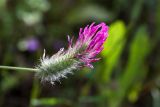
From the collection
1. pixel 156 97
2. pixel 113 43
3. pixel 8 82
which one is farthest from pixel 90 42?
pixel 8 82

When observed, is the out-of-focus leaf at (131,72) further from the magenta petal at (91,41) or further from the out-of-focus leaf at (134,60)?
the magenta petal at (91,41)

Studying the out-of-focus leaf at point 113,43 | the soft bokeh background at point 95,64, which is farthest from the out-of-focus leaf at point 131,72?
the out-of-focus leaf at point 113,43

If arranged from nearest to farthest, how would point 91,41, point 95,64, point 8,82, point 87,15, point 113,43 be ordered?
point 91,41
point 113,43
point 95,64
point 8,82
point 87,15

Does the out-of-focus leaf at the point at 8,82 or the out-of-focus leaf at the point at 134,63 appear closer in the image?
the out-of-focus leaf at the point at 134,63

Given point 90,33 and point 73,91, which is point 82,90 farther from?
point 90,33

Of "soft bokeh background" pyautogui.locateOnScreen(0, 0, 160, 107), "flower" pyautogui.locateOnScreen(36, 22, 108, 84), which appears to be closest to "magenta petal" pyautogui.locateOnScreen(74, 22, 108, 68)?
"flower" pyautogui.locateOnScreen(36, 22, 108, 84)

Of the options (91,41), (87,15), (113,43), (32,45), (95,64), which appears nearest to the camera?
(91,41)

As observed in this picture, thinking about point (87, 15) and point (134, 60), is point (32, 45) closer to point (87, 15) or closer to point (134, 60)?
point (87, 15)

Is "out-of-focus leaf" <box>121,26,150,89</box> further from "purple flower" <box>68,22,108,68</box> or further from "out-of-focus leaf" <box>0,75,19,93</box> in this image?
"purple flower" <box>68,22,108,68</box>
